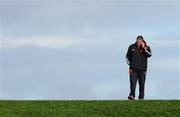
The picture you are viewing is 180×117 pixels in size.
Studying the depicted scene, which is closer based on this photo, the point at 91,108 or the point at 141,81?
the point at 91,108

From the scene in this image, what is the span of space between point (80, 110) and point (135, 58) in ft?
13.4

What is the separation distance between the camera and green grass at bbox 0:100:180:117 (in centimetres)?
1732

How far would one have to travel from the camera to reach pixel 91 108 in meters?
17.9

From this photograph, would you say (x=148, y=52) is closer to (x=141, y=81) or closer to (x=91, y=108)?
(x=141, y=81)

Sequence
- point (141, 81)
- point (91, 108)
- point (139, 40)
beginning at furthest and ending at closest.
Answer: point (141, 81), point (139, 40), point (91, 108)

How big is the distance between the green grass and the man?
1991mm

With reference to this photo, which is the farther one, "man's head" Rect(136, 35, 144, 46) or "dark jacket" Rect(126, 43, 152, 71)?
"dark jacket" Rect(126, 43, 152, 71)

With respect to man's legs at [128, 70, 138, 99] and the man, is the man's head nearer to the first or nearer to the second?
the man

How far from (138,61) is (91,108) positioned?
372 cm

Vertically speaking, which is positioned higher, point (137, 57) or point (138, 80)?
point (137, 57)

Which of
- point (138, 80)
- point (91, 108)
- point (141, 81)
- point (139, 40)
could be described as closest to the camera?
point (91, 108)

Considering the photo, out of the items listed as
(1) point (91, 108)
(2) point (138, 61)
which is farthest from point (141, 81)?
(1) point (91, 108)

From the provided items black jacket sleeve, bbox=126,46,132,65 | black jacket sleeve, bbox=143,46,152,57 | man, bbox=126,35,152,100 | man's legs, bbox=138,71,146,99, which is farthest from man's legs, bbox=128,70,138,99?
black jacket sleeve, bbox=143,46,152,57

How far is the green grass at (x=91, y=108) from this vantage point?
17323mm
